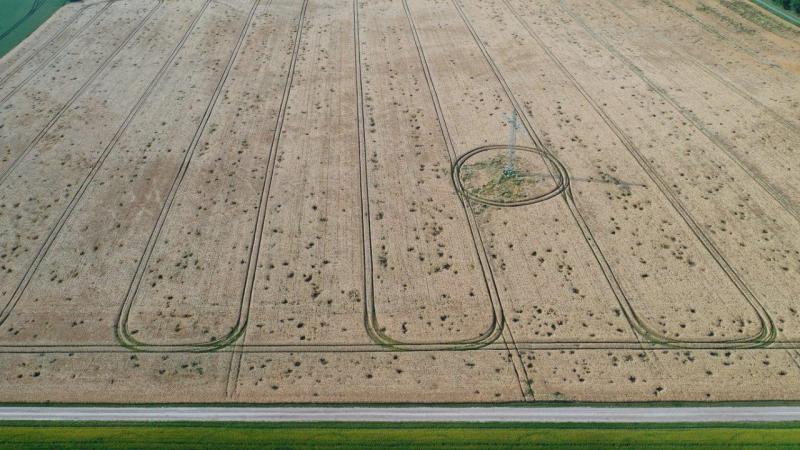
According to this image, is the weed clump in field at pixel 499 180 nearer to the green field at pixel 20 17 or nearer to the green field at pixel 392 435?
the green field at pixel 392 435

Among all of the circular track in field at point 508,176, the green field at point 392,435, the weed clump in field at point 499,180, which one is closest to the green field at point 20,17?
the green field at point 392,435

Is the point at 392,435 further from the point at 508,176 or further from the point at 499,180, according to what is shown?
the point at 508,176

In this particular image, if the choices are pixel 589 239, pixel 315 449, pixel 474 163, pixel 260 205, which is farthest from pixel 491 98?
pixel 315 449

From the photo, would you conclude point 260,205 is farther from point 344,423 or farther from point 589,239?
point 589,239

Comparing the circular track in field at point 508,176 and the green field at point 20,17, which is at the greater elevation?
the green field at point 20,17

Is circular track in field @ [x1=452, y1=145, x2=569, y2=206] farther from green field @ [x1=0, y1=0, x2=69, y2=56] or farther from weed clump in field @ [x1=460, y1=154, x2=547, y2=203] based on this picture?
green field @ [x1=0, y1=0, x2=69, y2=56]

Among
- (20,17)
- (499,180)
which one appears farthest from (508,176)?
(20,17)
